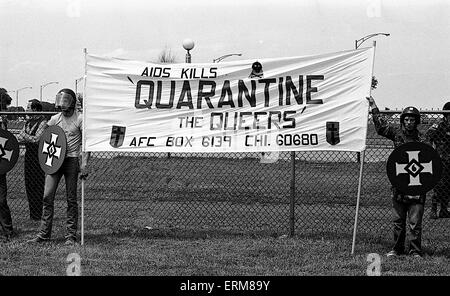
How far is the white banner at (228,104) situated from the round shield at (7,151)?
111 cm

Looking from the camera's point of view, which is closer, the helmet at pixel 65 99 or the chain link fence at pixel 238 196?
the helmet at pixel 65 99

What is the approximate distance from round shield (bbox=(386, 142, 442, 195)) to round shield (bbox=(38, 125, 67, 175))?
413 centimetres

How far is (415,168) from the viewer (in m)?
6.89

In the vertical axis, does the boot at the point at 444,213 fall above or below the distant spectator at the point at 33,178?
below

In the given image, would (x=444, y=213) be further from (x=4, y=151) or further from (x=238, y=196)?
(x=4, y=151)

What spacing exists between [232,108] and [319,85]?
3.88 ft

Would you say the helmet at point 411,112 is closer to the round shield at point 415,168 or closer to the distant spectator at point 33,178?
the round shield at point 415,168

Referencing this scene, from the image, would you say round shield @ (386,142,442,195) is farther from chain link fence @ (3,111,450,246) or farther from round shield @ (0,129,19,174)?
round shield @ (0,129,19,174)

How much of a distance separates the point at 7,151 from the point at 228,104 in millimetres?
Answer: 3099

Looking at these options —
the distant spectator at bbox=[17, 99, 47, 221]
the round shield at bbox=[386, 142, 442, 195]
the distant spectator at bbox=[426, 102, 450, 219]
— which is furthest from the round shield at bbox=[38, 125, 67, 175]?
the distant spectator at bbox=[426, 102, 450, 219]

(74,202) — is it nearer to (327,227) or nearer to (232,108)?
(232,108)

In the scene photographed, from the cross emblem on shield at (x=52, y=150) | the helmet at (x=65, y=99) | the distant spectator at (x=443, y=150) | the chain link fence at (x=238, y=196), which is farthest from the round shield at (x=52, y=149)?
the distant spectator at (x=443, y=150)

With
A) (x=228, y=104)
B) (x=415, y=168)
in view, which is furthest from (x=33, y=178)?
(x=415, y=168)

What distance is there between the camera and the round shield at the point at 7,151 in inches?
316
